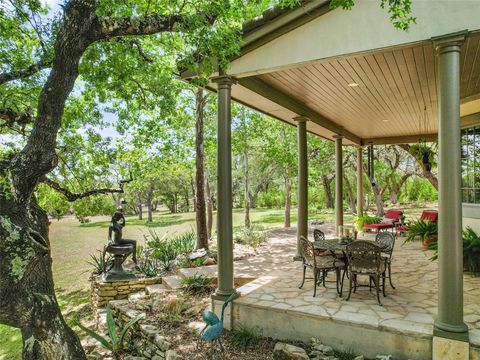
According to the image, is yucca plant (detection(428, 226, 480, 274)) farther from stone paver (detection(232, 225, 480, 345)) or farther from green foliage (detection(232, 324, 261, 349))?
green foliage (detection(232, 324, 261, 349))

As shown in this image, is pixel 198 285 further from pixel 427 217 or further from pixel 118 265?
pixel 427 217

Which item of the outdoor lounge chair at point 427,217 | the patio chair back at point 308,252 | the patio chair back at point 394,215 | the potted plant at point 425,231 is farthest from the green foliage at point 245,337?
the patio chair back at point 394,215

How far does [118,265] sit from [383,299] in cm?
523

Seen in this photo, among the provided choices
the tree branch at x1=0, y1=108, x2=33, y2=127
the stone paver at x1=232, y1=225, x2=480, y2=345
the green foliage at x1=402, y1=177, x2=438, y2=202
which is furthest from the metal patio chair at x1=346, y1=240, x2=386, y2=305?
the green foliage at x1=402, y1=177, x2=438, y2=202

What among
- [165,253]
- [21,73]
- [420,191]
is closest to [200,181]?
[165,253]

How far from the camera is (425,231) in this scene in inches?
336

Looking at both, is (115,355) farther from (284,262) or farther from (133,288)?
(284,262)

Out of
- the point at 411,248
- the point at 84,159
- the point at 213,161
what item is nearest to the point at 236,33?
the point at 84,159

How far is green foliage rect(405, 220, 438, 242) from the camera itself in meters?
8.34

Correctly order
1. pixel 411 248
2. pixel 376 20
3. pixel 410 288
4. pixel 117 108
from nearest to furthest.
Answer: pixel 376 20 < pixel 410 288 < pixel 117 108 < pixel 411 248

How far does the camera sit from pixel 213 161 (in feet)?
46.3

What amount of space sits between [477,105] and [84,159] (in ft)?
27.4

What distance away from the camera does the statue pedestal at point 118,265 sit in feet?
22.4

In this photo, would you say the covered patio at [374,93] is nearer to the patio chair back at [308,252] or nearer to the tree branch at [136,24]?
the patio chair back at [308,252]
